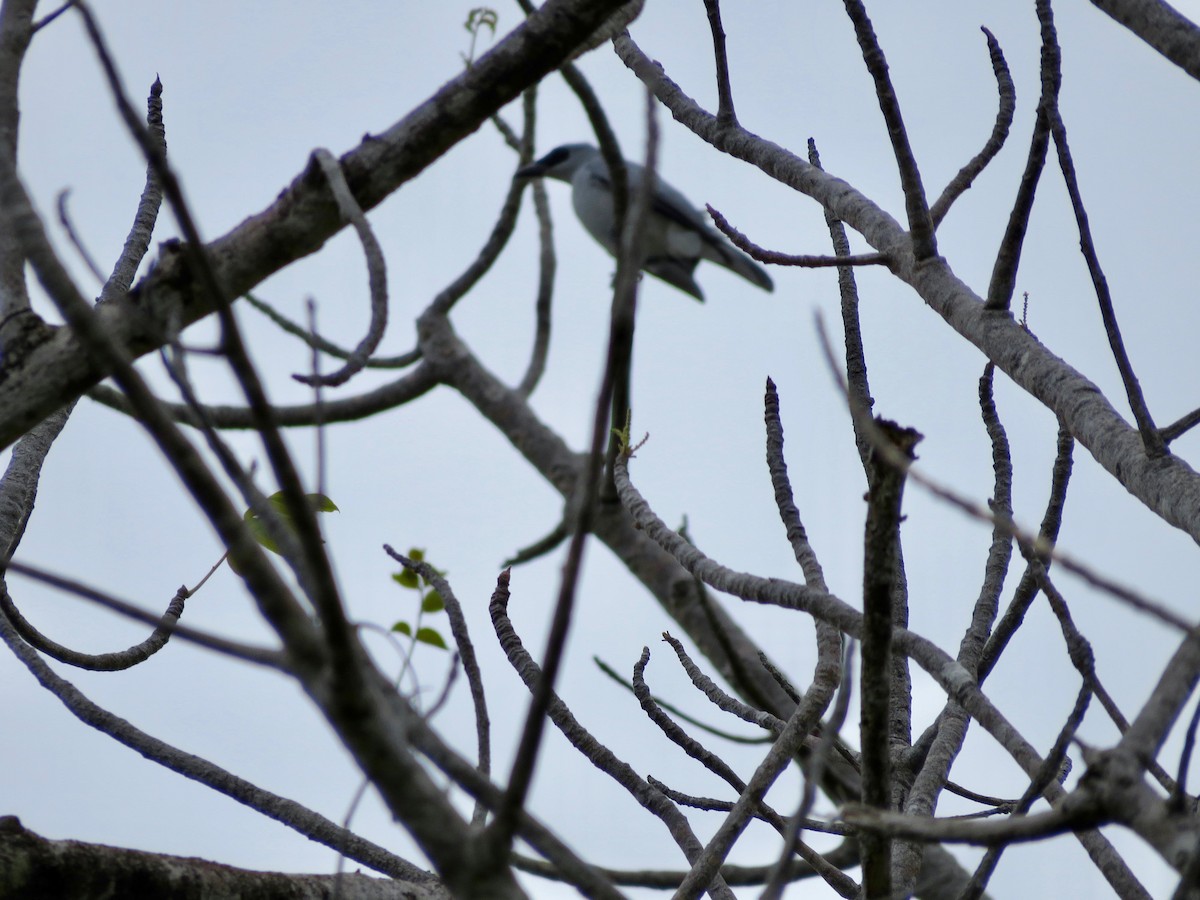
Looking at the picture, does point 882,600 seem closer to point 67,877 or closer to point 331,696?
point 331,696

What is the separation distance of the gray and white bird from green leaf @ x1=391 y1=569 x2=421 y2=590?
78.4 inches

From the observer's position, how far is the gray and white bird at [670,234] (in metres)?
4.58

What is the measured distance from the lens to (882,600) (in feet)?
3.35

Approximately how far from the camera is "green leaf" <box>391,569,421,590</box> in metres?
2.85

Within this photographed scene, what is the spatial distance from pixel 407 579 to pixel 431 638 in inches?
8.0

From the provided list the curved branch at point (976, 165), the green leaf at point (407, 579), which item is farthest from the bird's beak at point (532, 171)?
the curved branch at point (976, 165)

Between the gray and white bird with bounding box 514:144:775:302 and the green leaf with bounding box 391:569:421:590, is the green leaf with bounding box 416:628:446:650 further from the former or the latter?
the gray and white bird with bounding box 514:144:775:302

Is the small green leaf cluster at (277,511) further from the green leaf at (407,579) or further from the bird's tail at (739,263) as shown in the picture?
the bird's tail at (739,263)

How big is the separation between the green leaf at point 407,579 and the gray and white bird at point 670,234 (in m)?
1.99

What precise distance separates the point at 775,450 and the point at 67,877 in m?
1.36

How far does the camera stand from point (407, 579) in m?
2.88

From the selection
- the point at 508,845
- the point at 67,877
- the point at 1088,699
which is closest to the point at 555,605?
the point at 508,845

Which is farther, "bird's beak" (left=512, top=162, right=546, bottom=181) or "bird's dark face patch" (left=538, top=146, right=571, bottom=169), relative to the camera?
"bird's dark face patch" (left=538, top=146, right=571, bottom=169)

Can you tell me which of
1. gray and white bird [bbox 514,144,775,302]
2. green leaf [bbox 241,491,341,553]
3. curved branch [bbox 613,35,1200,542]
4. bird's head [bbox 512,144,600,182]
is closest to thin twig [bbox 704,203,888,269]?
curved branch [bbox 613,35,1200,542]
